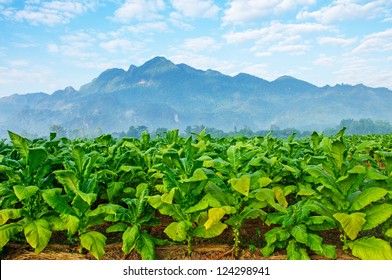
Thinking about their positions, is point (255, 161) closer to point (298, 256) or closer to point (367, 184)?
point (298, 256)

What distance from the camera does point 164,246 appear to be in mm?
4230

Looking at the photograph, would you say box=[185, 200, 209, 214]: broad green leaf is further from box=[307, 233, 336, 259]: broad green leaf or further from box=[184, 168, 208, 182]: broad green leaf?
box=[307, 233, 336, 259]: broad green leaf

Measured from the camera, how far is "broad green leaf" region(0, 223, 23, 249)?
3818mm

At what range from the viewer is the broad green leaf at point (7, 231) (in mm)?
3818

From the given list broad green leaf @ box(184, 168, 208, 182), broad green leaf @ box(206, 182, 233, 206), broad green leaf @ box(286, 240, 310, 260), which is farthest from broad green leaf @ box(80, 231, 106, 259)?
broad green leaf @ box(286, 240, 310, 260)

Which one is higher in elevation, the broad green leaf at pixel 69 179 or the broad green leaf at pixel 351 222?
the broad green leaf at pixel 69 179

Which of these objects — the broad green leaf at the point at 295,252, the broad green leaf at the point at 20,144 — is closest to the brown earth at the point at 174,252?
the broad green leaf at the point at 295,252

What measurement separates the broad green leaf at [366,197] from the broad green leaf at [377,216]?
0.46ft

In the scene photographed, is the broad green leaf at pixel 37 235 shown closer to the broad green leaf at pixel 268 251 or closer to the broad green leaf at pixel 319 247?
the broad green leaf at pixel 268 251

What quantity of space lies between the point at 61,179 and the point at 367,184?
11.4 feet

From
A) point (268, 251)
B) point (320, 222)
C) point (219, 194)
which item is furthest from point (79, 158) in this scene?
point (320, 222)

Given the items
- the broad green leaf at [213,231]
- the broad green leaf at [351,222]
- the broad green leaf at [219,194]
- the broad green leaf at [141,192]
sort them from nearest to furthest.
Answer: the broad green leaf at [351,222] < the broad green leaf at [213,231] < the broad green leaf at [219,194] < the broad green leaf at [141,192]

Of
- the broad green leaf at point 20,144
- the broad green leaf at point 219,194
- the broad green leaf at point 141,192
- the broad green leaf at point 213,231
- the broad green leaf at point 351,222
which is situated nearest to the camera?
the broad green leaf at point 351,222
